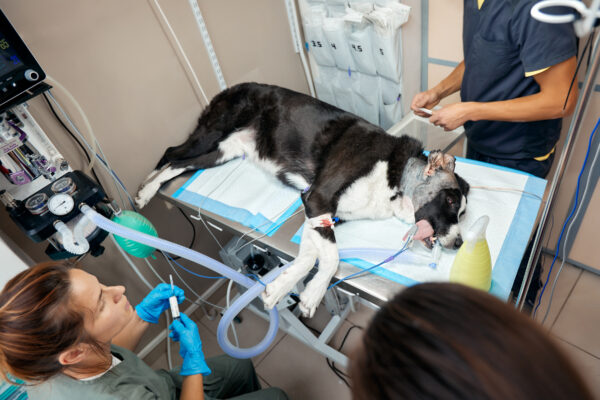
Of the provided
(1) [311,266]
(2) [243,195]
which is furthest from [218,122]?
(1) [311,266]

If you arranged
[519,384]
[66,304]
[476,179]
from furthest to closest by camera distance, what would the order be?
[476,179] → [66,304] → [519,384]

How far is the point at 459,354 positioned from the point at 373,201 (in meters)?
1.15

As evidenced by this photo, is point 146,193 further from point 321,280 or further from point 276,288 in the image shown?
point 321,280

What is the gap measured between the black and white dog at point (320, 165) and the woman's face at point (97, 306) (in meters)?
0.51

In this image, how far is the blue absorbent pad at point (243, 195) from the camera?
167cm

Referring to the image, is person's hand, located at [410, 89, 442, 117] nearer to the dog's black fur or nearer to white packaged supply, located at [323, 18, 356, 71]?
the dog's black fur

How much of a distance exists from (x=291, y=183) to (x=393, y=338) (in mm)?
1382

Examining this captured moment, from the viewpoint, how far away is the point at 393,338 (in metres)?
0.51

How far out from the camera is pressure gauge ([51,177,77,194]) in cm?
137

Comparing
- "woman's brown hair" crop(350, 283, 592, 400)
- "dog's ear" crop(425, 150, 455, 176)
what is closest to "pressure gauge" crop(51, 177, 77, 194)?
"woman's brown hair" crop(350, 283, 592, 400)

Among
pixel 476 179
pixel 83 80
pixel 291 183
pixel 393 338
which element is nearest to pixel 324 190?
pixel 291 183

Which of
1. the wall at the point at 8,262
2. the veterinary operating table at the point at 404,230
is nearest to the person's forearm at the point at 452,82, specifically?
the veterinary operating table at the point at 404,230

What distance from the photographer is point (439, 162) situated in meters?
1.47

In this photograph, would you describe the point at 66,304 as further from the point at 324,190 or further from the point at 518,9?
the point at 518,9
